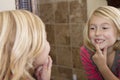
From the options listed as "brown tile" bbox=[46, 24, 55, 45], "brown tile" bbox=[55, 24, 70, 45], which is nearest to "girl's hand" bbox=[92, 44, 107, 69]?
"brown tile" bbox=[55, 24, 70, 45]

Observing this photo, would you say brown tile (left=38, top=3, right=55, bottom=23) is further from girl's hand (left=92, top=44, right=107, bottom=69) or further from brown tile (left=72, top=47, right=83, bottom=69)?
girl's hand (left=92, top=44, right=107, bottom=69)

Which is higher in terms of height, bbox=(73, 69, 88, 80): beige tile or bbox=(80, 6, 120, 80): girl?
bbox=(80, 6, 120, 80): girl

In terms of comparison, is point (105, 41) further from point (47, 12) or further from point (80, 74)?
Result: point (47, 12)

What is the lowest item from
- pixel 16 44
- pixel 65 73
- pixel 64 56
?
pixel 65 73

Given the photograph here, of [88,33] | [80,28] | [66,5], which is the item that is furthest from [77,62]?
[88,33]

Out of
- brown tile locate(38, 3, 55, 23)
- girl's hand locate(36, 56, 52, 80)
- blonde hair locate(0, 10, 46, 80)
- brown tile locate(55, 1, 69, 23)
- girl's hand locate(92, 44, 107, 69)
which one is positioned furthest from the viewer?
brown tile locate(38, 3, 55, 23)

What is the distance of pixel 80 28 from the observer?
173cm

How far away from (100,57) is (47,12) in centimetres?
110

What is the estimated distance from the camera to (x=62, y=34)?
189 centimetres

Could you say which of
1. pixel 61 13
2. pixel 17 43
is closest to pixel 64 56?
pixel 61 13

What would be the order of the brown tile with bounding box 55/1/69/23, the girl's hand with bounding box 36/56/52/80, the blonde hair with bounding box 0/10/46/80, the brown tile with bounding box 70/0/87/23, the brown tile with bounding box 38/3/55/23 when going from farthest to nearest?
the brown tile with bounding box 38/3/55/23
the brown tile with bounding box 55/1/69/23
the brown tile with bounding box 70/0/87/23
the girl's hand with bounding box 36/56/52/80
the blonde hair with bounding box 0/10/46/80

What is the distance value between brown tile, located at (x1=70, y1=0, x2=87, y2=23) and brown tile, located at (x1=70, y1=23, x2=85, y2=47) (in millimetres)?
43

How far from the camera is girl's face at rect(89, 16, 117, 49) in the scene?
38.4 inches

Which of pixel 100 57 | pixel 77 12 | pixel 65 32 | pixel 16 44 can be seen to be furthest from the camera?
pixel 65 32
